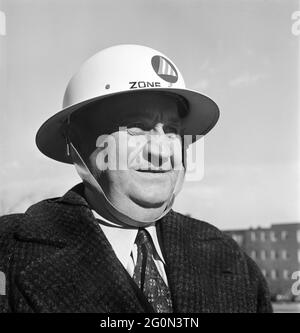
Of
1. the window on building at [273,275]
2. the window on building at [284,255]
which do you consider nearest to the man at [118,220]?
the window on building at [273,275]

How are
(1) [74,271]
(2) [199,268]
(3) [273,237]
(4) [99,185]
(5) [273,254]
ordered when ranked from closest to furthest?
1. (1) [74,271]
2. (4) [99,185]
3. (2) [199,268]
4. (5) [273,254]
5. (3) [273,237]

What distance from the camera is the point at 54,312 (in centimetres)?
229

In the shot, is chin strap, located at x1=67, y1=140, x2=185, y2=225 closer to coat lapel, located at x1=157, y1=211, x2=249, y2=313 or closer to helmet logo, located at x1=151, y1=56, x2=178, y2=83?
coat lapel, located at x1=157, y1=211, x2=249, y2=313

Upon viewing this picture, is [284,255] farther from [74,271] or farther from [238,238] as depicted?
[74,271]

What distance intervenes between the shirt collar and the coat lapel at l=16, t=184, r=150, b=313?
60 millimetres

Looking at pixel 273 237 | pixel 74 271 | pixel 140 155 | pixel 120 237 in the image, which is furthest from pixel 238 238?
pixel 74 271

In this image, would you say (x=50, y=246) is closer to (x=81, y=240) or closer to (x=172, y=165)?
(x=81, y=240)

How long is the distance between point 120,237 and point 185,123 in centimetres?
69

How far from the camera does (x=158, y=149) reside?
240 centimetres

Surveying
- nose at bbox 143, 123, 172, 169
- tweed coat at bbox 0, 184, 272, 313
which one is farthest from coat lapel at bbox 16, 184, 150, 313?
nose at bbox 143, 123, 172, 169

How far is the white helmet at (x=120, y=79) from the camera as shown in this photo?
7.93ft

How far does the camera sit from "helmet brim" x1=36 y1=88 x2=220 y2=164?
2568mm
